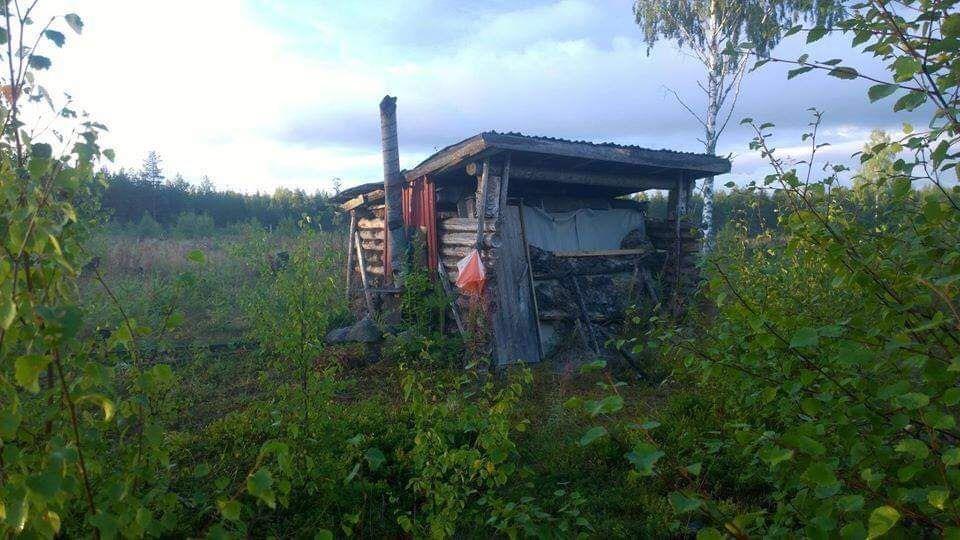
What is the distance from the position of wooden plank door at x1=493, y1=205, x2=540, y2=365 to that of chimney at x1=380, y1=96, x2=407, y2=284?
1.87 m

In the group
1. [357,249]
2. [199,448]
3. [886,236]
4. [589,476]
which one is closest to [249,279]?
[357,249]

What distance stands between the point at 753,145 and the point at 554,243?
650 cm

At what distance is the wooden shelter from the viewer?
790 cm

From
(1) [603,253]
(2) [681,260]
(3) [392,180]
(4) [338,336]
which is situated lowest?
(4) [338,336]

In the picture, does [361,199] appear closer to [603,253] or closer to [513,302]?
[513,302]

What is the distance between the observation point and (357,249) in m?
11.9

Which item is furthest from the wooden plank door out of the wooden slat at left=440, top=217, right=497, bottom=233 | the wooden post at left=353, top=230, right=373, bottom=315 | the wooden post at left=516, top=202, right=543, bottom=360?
the wooden post at left=353, top=230, right=373, bottom=315

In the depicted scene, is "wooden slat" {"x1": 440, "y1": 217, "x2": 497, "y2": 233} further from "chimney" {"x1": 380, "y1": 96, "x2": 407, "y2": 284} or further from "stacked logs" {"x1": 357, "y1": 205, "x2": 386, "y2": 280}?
"stacked logs" {"x1": 357, "y1": 205, "x2": 386, "y2": 280}

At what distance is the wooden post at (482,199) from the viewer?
25.5 ft

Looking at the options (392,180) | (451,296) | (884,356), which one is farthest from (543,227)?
(884,356)

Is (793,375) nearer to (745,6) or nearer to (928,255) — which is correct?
(928,255)

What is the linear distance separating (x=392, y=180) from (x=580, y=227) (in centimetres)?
293

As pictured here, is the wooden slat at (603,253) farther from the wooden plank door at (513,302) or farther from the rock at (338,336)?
the rock at (338,336)

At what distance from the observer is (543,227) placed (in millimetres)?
9078
